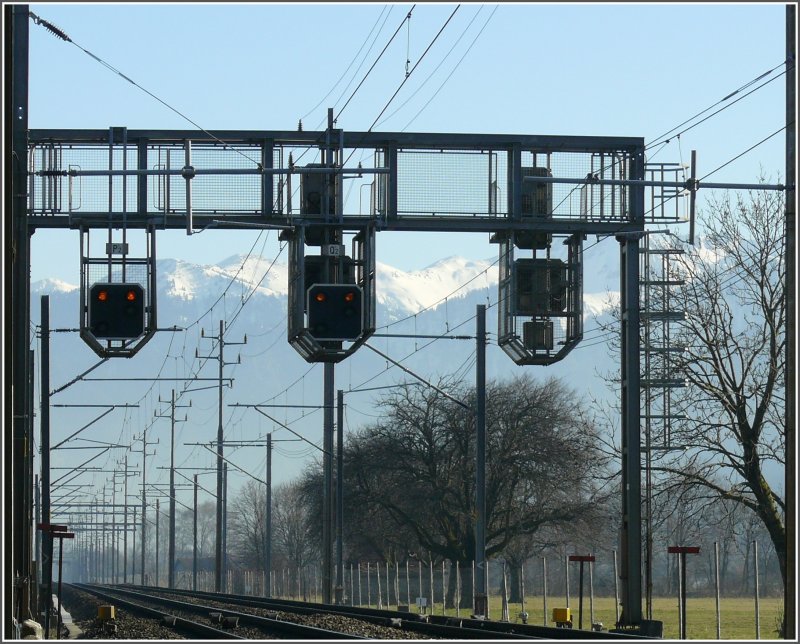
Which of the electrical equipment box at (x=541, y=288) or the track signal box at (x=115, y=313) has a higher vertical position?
the electrical equipment box at (x=541, y=288)

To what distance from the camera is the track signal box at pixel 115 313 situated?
27.8 m

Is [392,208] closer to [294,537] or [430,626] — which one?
[430,626]

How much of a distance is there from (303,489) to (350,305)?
56.1 metres

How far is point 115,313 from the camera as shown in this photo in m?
27.8

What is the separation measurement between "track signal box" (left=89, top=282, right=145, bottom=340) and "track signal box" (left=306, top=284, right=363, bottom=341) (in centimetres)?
284

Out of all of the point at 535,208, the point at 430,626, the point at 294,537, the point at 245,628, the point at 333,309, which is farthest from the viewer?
the point at 294,537

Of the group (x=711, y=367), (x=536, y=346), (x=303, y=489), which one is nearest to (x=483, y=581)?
(x=711, y=367)

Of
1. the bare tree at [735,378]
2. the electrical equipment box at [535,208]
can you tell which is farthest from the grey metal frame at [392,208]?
the bare tree at [735,378]

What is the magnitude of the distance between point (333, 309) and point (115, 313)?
3.60 metres

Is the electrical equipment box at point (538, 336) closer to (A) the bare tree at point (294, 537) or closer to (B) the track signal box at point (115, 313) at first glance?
(B) the track signal box at point (115, 313)

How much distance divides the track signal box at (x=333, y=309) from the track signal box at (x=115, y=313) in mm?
2835

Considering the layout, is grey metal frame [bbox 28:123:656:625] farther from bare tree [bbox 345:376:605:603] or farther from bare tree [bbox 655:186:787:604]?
bare tree [bbox 345:376:605:603]

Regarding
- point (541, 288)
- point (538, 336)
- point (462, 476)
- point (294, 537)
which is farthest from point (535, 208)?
point (294, 537)

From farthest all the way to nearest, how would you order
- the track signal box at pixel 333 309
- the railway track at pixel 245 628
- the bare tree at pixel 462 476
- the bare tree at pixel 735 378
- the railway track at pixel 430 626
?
the bare tree at pixel 462 476, the bare tree at pixel 735 378, the track signal box at pixel 333 309, the railway track at pixel 245 628, the railway track at pixel 430 626
